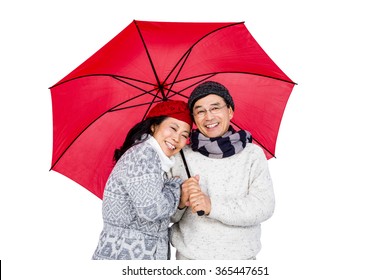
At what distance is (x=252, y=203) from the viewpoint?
2.86 meters

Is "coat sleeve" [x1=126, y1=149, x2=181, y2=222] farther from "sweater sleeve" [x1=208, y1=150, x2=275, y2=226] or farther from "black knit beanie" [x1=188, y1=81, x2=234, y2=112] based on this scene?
"black knit beanie" [x1=188, y1=81, x2=234, y2=112]

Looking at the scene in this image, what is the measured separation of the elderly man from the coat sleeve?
0.50ft

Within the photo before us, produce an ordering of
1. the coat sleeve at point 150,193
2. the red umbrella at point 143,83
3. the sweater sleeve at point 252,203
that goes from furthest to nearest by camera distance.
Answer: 1. the red umbrella at point 143,83
2. the sweater sleeve at point 252,203
3. the coat sleeve at point 150,193

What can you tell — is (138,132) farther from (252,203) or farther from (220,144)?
(252,203)

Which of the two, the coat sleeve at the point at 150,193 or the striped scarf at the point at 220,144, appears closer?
the coat sleeve at the point at 150,193

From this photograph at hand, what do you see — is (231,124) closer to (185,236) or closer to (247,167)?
(247,167)

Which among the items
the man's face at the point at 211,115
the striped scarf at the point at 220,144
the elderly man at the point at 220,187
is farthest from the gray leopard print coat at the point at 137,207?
the man's face at the point at 211,115

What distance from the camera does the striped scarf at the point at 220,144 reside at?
2.94m

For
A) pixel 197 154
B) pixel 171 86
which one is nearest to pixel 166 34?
pixel 171 86

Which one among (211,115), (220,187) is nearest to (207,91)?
(211,115)

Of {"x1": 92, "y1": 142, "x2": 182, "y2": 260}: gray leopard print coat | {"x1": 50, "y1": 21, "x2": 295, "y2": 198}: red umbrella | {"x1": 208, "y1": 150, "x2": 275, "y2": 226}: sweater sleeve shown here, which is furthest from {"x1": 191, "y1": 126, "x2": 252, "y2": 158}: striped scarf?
{"x1": 50, "y1": 21, "x2": 295, "y2": 198}: red umbrella

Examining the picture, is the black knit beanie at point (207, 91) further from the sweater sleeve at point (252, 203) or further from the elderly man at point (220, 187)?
the sweater sleeve at point (252, 203)

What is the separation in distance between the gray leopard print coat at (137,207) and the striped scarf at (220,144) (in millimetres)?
255

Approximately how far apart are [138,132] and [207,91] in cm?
50
